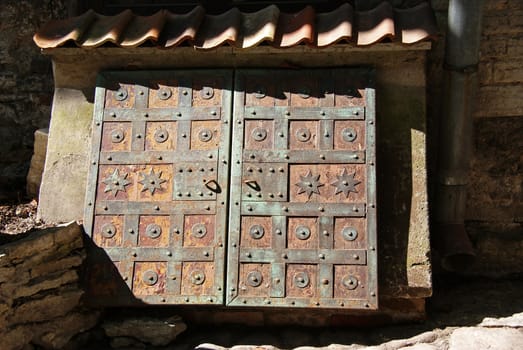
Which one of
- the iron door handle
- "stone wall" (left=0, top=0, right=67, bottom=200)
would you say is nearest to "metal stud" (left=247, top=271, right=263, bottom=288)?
the iron door handle

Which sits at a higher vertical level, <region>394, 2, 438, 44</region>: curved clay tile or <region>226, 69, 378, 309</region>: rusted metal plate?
<region>394, 2, 438, 44</region>: curved clay tile

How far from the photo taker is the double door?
3311 millimetres

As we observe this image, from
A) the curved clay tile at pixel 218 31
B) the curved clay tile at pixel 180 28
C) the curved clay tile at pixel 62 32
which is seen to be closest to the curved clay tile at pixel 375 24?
the curved clay tile at pixel 218 31

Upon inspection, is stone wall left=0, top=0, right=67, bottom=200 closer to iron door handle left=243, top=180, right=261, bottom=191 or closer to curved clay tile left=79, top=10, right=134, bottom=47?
curved clay tile left=79, top=10, right=134, bottom=47

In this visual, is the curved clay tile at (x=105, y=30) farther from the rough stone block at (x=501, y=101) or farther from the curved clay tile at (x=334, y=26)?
the rough stone block at (x=501, y=101)

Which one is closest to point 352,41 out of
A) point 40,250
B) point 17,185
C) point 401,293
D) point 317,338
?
point 401,293

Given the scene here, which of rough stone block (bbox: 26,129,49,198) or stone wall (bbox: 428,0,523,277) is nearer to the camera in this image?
stone wall (bbox: 428,0,523,277)

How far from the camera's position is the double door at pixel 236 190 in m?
3.31

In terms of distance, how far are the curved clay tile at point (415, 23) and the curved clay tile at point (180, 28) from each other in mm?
1089

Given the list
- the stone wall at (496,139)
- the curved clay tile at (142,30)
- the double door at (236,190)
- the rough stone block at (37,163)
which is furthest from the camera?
the rough stone block at (37,163)

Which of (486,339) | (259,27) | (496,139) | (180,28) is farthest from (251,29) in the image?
(486,339)

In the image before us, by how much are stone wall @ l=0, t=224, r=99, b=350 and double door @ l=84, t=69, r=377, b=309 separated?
12 cm

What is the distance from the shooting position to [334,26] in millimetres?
3504

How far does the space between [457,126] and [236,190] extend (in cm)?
128
